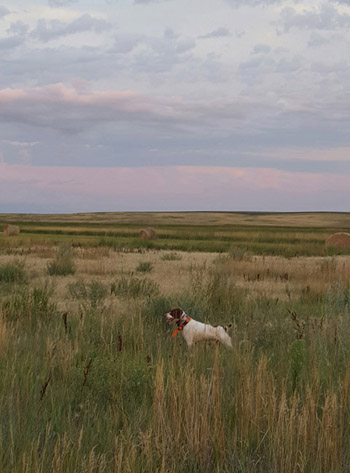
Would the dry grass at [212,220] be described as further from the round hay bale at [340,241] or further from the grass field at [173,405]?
the grass field at [173,405]

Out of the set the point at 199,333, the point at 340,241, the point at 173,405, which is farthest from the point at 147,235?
the point at 173,405

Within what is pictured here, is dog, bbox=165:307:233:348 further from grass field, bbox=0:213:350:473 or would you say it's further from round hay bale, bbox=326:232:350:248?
round hay bale, bbox=326:232:350:248

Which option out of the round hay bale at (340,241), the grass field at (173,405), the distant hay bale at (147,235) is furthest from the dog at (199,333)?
the distant hay bale at (147,235)

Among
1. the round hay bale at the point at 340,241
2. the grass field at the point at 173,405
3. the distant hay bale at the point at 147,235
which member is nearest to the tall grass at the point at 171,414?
the grass field at the point at 173,405

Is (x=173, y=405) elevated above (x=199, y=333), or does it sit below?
above

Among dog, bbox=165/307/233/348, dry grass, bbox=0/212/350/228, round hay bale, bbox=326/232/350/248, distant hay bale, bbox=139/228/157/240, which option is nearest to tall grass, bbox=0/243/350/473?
dog, bbox=165/307/233/348

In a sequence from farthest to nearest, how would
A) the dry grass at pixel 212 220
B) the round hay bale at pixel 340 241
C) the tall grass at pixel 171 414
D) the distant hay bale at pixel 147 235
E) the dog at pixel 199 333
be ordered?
1. the dry grass at pixel 212 220
2. the distant hay bale at pixel 147 235
3. the round hay bale at pixel 340 241
4. the dog at pixel 199 333
5. the tall grass at pixel 171 414

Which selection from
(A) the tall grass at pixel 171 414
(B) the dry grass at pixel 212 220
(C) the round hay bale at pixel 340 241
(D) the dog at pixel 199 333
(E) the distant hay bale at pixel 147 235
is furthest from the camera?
(B) the dry grass at pixel 212 220

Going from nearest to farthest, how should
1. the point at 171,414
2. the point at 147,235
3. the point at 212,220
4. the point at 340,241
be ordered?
the point at 171,414 < the point at 340,241 < the point at 147,235 < the point at 212,220

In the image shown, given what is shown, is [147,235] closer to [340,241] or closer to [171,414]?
[340,241]

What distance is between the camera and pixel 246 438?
9.50ft

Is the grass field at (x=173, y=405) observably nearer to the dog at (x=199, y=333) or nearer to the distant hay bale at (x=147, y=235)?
the dog at (x=199, y=333)

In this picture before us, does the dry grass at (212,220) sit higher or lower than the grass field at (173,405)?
higher

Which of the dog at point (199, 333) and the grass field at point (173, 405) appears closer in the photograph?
the grass field at point (173, 405)
